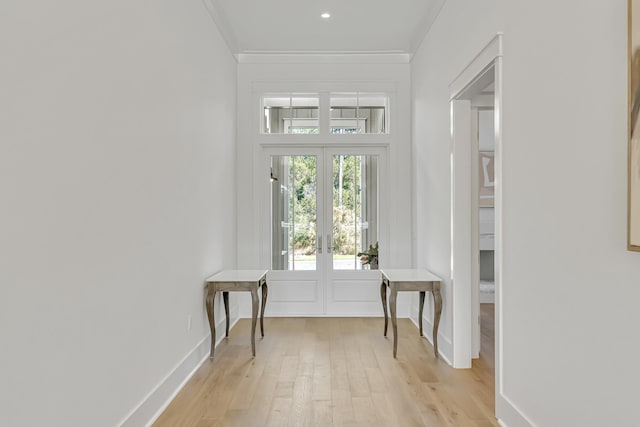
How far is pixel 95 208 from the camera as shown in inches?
79.9

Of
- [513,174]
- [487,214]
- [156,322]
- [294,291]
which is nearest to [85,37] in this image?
[156,322]

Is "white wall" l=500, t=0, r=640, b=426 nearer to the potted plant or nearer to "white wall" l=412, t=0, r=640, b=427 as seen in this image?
"white wall" l=412, t=0, r=640, b=427

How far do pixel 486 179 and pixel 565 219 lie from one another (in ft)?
15.1

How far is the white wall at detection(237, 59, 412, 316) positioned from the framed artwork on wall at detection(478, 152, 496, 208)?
4.99 feet

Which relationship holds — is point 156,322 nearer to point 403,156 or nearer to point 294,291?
point 294,291

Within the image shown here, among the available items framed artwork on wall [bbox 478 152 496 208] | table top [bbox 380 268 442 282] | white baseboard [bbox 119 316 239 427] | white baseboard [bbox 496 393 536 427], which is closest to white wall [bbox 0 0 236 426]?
white baseboard [bbox 119 316 239 427]

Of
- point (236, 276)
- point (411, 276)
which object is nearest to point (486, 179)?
point (411, 276)

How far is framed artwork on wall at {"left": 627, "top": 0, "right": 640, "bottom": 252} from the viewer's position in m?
1.48

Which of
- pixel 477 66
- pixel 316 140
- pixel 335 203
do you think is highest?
pixel 477 66

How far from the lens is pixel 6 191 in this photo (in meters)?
1.48

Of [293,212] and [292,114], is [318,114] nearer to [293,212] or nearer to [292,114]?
[292,114]

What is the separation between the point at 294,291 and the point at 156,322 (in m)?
2.86

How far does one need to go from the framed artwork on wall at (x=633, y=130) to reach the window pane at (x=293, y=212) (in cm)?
422

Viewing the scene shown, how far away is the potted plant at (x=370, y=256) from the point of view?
219 inches
